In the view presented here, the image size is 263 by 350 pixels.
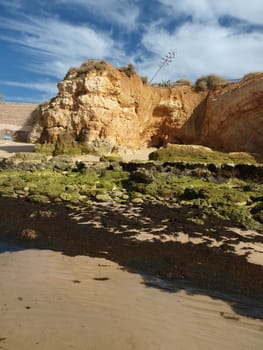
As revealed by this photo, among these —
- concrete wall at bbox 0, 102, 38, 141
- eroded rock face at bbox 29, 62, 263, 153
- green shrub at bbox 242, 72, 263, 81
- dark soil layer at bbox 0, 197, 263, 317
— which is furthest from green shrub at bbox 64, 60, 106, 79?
dark soil layer at bbox 0, 197, 263, 317

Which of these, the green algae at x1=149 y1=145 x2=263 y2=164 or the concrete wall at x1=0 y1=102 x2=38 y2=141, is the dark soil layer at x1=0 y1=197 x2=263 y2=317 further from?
the concrete wall at x1=0 y1=102 x2=38 y2=141

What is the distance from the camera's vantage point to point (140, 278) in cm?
541

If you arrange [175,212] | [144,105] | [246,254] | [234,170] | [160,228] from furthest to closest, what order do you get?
1. [144,105]
2. [234,170]
3. [175,212]
4. [160,228]
5. [246,254]

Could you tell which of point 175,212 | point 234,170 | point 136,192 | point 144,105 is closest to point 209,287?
point 175,212

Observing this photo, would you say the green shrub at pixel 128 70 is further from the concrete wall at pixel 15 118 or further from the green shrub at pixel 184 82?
the concrete wall at pixel 15 118

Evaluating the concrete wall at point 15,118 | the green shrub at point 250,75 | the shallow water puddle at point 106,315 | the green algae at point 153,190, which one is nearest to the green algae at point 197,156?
the green algae at point 153,190

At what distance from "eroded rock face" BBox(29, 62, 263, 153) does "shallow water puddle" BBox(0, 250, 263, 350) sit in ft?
71.2

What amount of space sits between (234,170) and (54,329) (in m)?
14.1

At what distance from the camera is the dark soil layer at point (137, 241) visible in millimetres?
5648

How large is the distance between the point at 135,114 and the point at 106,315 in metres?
27.3

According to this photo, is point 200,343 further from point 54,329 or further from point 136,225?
point 136,225

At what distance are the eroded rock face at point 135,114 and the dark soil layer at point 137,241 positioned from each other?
668 inches

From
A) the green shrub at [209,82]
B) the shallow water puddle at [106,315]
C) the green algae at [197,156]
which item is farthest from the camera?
the green shrub at [209,82]

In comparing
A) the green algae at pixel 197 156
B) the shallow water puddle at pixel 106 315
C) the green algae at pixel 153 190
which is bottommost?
the shallow water puddle at pixel 106 315
